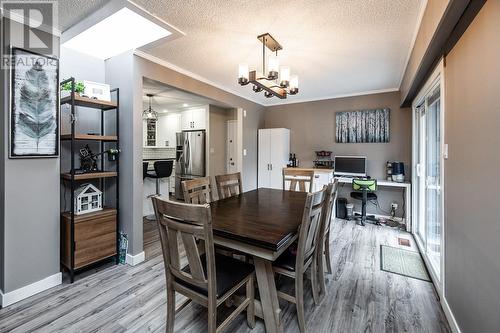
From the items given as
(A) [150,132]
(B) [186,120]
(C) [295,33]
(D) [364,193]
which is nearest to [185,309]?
(C) [295,33]

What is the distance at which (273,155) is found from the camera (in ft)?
17.0

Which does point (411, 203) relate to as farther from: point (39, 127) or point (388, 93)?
point (39, 127)

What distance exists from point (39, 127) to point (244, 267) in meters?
2.18

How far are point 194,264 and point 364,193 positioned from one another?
3599mm

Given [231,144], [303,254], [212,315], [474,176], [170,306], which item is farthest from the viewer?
[231,144]

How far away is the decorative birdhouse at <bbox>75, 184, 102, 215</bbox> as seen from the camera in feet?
7.95

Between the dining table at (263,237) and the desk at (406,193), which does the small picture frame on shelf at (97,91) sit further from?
the desk at (406,193)

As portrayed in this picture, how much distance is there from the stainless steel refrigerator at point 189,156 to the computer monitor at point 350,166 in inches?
115

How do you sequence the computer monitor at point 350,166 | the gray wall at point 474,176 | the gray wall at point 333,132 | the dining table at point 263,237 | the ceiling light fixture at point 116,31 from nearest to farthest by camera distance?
the gray wall at point 474,176 < the dining table at point 263,237 < the ceiling light fixture at point 116,31 < the gray wall at point 333,132 < the computer monitor at point 350,166

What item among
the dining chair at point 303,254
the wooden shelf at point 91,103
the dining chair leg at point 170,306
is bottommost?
the dining chair leg at point 170,306

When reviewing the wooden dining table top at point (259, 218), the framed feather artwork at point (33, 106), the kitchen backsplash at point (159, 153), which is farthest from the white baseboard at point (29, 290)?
the kitchen backsplash at point (159, 153)

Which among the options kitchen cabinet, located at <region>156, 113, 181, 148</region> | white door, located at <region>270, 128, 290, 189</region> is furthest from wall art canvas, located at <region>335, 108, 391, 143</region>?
kitchen cabinet, located at <region>156, 113, 181, 148</region>

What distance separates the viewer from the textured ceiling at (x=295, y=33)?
1.89 meters

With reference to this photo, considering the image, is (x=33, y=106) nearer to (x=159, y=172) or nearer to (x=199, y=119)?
(x=159, y=172)
